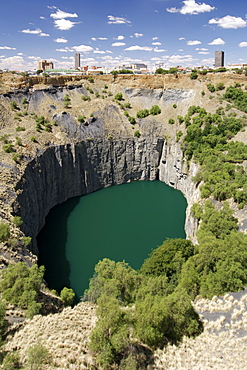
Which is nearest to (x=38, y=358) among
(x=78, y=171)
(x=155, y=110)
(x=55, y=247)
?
(x=55, y=247)

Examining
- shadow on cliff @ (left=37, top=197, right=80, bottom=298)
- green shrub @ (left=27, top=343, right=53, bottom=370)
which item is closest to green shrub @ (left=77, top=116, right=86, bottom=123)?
shadow on cliff @ (left=37, top=197, right=80, bottom=298)

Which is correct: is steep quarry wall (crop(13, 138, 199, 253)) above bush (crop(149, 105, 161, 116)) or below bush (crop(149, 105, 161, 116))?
below

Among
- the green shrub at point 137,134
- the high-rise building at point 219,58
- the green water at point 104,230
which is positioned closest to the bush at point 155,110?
the green shrub at point 137,134

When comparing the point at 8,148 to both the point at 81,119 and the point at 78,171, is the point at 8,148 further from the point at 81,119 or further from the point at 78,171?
the point at 81,119

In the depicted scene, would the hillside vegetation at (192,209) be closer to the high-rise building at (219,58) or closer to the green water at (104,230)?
the green water at (104,230)

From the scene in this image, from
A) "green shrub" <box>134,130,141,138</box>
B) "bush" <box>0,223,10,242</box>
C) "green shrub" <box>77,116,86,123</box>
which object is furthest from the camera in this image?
"green shrub" <box>134,130,141,138</box>

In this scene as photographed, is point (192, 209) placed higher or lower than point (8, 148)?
lower

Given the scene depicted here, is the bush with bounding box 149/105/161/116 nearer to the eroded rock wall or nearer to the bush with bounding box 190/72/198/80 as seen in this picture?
the eroded rock wall
